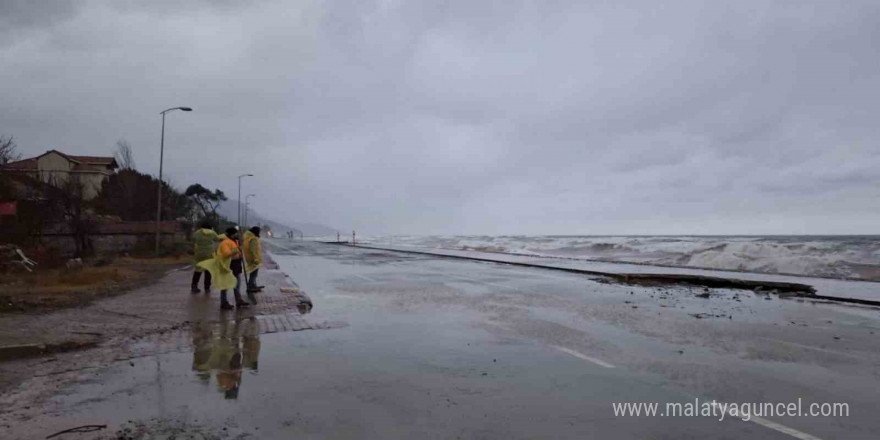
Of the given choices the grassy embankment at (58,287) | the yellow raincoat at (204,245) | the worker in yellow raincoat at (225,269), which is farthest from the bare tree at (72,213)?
the worker in yellow raincoat at (225,269)

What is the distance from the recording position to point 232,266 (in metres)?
12.6

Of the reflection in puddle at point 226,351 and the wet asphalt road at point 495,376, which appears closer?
the wet asphalt road at point 495,376

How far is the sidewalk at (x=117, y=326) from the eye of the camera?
669cm

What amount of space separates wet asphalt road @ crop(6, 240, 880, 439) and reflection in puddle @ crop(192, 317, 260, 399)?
0.04 m

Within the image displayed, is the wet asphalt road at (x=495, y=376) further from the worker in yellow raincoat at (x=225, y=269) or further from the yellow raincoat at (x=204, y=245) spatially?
the yellow raincoat at (x=204, y=245)

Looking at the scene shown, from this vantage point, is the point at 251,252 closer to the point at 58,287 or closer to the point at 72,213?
the point at 58,287

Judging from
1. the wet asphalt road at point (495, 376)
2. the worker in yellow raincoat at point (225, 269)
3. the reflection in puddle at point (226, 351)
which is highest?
the worker in yellow raincoat at point (225, 269)

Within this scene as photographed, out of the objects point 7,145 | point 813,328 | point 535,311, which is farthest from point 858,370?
point 7,145

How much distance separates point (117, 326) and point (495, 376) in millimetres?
6881

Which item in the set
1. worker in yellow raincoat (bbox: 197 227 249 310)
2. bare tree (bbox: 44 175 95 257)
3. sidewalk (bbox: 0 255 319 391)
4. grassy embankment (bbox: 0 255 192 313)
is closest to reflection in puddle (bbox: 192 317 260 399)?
sidewalk (bbox: 0 255 319 391)

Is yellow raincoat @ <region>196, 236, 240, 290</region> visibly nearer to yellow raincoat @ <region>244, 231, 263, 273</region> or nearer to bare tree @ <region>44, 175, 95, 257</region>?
yellow raincoat @ <region>244, 231, 263, 273</region>

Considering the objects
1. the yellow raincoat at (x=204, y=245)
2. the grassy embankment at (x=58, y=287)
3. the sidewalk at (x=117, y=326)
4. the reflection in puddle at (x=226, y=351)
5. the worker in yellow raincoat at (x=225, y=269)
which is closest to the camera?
the reflection in puddle at (x=226, y=351)

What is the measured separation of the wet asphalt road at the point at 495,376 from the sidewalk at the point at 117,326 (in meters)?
0.59

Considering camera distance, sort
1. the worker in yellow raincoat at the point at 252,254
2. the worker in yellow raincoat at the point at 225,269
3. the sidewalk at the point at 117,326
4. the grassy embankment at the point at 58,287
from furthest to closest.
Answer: the worker in yellow raincoat at the point at 252,254 → the grassy embankment at the point at 58,287 → the worker in yellow raincoat at the point at 225,269 → the sidewalk at the point at 117,326
